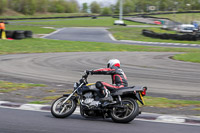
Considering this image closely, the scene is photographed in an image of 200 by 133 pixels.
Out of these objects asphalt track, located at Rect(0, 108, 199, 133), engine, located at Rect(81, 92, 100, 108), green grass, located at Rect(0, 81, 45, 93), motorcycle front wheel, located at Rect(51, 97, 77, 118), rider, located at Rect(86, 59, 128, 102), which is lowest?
green grass, located at Rect(0, 81, 45, 93)

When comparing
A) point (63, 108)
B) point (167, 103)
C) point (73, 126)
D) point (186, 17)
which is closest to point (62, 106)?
point (63, 108)

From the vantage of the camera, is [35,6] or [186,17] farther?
[35,6]

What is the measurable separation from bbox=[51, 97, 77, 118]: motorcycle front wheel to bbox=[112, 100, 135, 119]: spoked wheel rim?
2.74 ft

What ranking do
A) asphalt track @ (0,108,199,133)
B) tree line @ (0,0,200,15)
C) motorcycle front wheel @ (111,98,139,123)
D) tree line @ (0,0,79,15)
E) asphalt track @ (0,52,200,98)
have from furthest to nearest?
tree line @ (0,0,200,15) → tree line @ (0,0,79,15) → asphalt track @ (0,52,200,98) → motorcycle front wheel @ (111,98,139,123) → asphalt track @ (0,108,199,133)

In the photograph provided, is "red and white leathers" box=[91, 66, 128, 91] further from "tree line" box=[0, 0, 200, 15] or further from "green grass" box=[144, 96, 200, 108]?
"tree line" box=[0, 0, 200, 15]

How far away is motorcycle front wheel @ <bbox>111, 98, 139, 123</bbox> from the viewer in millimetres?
5914

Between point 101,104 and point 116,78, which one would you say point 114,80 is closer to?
point 116,78

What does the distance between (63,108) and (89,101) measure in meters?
0.53

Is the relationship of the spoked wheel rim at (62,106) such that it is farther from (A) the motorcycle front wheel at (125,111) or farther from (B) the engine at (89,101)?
(A) the motorcycle front wheel at (125,111)

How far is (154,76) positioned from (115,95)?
677cm

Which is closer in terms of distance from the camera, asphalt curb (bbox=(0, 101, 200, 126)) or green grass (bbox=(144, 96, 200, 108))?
asphalt curb (bbox=(0, 101, 200, 126))

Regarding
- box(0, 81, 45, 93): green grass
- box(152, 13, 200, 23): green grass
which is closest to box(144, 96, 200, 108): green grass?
box(0, 81, 45, 93): green grass

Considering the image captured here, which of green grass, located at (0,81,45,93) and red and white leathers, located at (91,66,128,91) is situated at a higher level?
red and white leathers, located at (91,66,128,91)

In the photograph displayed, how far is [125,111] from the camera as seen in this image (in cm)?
606
